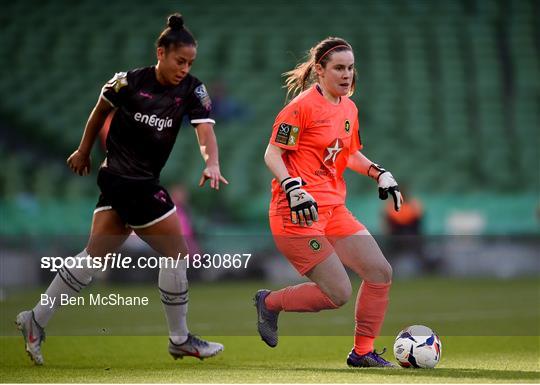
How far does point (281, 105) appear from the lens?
22125mm

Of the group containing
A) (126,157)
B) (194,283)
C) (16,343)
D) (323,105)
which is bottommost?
(194,283)

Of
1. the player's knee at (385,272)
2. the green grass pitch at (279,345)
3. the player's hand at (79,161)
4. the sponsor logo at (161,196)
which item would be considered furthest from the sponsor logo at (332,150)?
the player's hand at (79,161)

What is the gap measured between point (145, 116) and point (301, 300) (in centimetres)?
146

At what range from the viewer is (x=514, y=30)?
24734 mm

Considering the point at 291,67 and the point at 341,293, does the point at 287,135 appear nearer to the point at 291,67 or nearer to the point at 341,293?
the point at 341,293

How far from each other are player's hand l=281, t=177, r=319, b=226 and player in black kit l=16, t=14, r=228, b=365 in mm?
499

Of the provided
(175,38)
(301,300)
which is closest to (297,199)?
(301,300)

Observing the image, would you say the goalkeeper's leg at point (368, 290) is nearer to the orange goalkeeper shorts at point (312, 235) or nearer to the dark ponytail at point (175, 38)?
the orange goalkeeper shorts at point (312, 235)

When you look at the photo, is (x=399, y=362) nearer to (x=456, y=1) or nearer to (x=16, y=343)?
(x=16, y=343)

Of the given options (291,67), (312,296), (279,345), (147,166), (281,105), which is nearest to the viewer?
(312,296)

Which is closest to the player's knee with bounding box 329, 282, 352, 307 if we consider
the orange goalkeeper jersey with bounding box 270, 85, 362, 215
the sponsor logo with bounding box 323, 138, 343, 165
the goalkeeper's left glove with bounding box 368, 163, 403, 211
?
the orange goalkeeper jersey with bounding box 270, 85, 362, 215

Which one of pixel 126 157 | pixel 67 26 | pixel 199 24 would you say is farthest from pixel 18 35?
pixel 126 157

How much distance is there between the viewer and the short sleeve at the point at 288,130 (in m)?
6.15

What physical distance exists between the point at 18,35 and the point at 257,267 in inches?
370
